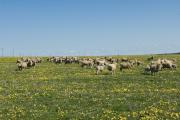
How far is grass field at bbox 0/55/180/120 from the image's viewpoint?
25141 mm

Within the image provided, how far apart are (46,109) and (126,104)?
513 cm

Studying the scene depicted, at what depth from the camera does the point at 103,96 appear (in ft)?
107

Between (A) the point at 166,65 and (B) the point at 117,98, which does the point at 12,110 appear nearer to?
(B) the point at 117,98

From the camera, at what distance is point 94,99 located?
1214 inches

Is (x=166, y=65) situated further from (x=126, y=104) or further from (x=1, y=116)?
(x=1, y=116)

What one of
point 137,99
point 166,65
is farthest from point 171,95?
point 166,65

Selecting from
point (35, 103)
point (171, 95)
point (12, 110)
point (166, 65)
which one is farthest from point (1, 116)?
point (166, 65)

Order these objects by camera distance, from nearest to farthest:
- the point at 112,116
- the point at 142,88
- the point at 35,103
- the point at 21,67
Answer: the point at 112,116, the point at 35,103, the point at 142,88, the point at 21,67

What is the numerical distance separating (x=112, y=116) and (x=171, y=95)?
9055mm

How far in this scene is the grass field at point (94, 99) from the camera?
2514 cm

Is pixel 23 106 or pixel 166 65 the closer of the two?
pixel 23 106

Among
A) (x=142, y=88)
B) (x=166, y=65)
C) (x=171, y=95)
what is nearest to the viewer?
(x=171, y=95)

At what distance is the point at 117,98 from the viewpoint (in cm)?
3128

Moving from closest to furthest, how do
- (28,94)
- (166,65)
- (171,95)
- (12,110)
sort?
(12,110) → (171,95) → (28,94) → (166,65)
